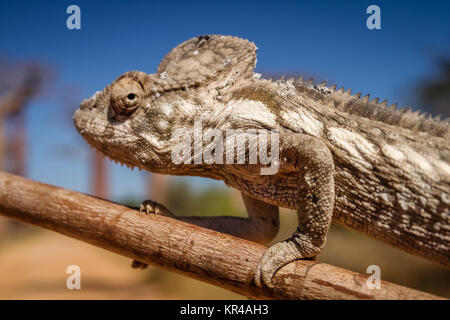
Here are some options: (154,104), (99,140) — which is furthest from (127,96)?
(99,140)

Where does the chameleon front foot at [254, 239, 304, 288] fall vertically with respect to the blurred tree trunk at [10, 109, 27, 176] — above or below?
below

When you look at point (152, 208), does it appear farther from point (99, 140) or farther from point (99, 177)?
point (99, 177)

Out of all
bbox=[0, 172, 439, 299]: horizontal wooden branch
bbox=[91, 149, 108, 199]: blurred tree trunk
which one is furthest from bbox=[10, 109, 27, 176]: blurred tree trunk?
bbox=[0, 172, 439, 299]: horizontal wooden branch

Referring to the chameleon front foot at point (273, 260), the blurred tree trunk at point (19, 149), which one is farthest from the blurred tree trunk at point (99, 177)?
the chameleon front foot at point (273, 260)

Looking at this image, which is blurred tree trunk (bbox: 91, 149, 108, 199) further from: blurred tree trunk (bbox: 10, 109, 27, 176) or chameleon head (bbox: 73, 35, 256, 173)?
chameleon head (bbox: 73, 35, 256, 173)

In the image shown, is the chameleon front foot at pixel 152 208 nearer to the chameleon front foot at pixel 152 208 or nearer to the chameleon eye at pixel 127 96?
the chameleon front foot at pixel 152 208

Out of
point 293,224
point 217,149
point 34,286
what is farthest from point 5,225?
point 217,149

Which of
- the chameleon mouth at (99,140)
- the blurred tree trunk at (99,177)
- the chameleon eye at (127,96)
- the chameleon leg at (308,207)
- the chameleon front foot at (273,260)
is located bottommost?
the chameleon front foot at (273,260)
